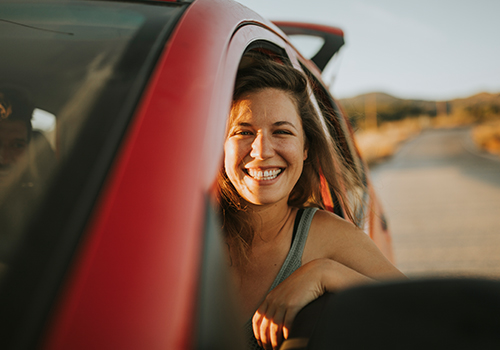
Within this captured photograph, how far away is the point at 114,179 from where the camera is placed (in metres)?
0.67

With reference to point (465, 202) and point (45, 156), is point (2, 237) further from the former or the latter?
point (465, 202)

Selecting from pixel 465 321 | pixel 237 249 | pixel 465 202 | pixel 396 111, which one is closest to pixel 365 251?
pixel 237 249

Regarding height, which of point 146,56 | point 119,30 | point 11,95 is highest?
point 119,30

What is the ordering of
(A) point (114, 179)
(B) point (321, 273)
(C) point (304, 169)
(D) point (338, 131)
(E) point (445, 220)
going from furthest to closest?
(E) point (445, 220) < (D) point (338, 131) < (C) point (304, 169) < (B) point (321, 273) < (A) point (114, 179)

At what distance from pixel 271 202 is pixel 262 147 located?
231 mm

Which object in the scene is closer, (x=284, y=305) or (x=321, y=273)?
(x=284, y=305)

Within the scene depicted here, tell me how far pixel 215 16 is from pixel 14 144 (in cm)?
55

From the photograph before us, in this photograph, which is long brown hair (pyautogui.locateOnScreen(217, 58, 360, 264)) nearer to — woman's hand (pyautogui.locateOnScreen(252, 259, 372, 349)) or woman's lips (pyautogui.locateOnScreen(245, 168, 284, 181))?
woman's lips (pyautogui.locateOnScreen(245, 168, 284, 181))

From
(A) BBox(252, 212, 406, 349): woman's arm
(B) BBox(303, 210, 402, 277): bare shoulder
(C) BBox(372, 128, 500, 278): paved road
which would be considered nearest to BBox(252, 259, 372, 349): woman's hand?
(A) BBox(252, 212, 406, 349): woman's arm

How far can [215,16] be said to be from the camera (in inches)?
39.4

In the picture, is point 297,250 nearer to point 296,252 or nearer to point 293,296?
point 296,252

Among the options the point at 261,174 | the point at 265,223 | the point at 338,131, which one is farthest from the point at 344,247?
the point at 338,131

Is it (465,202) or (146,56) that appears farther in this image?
(465,202)

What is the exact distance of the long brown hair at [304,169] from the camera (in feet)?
5.14
